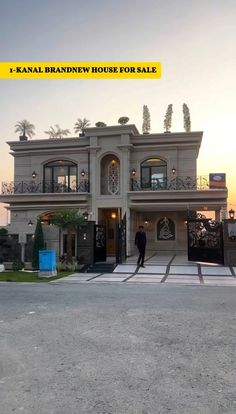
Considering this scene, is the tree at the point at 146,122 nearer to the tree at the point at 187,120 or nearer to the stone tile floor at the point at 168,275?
the tree at the point at 187,120

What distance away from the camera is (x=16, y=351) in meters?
4.97

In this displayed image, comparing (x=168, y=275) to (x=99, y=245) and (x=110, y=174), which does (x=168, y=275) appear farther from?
(x=110, y=174)

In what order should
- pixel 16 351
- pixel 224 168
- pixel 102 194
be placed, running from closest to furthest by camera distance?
pixel 16 351 < pixel 102 194 < pixel 224 168

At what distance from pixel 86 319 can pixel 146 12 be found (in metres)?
9.27

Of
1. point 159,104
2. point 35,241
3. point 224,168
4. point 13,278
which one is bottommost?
point 13,278

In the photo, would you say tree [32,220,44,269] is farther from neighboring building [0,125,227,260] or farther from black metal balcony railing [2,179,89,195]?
black metal balcony railing [2,179,89,195]

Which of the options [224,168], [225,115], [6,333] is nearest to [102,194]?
[225,115]

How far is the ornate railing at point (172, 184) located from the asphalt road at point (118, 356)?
13161 mm

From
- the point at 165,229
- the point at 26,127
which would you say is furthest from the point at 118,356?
the point at 26,127

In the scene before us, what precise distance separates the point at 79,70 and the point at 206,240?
1018 centimetres

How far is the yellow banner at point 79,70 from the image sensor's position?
987 cm

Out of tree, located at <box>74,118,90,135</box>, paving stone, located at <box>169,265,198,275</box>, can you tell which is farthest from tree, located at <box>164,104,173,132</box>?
paving stone, located at <box>169,265,198,275</box>

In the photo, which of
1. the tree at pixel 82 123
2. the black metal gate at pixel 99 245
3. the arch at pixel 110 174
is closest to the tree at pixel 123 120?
the arch at pixel 110 174

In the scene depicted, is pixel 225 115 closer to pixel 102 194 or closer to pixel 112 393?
pixel 102 194
